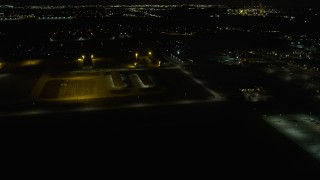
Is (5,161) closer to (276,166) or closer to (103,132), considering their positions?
(103,132)

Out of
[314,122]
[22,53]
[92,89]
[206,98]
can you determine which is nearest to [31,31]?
[22,53]

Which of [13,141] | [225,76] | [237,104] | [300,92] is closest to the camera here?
[13,141]

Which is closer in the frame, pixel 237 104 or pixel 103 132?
pixel 103 132

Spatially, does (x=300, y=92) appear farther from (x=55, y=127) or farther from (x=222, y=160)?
(x=55, y=127)

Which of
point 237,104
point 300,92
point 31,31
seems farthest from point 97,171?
point 31,31

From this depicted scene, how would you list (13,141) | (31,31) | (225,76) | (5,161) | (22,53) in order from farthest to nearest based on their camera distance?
(31,31)
(22,53)
(225,76)
(13,141)
(5,161)

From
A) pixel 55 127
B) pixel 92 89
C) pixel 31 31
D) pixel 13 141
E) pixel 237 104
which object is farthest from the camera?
pixel 31 31
